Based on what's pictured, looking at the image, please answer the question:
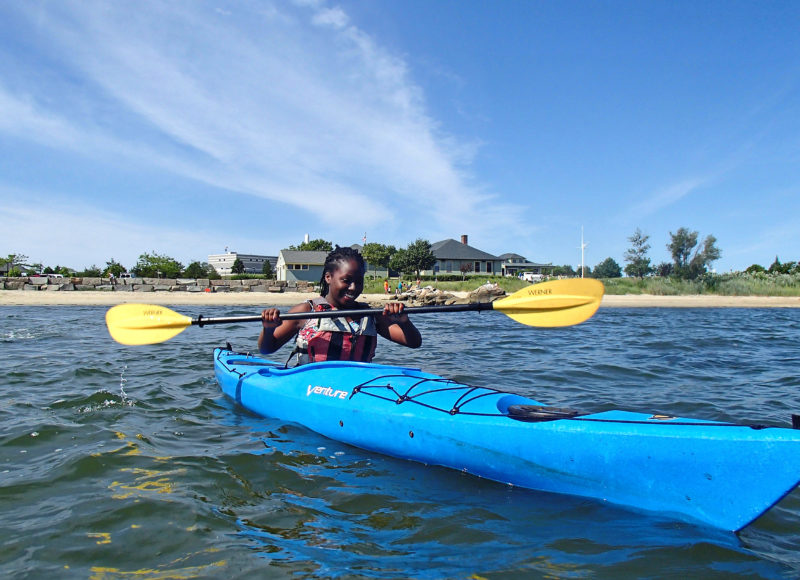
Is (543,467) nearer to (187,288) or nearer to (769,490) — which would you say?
(769,490)

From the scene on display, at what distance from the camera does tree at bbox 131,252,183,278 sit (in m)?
30.2

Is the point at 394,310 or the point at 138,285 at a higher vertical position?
the point at 138,285

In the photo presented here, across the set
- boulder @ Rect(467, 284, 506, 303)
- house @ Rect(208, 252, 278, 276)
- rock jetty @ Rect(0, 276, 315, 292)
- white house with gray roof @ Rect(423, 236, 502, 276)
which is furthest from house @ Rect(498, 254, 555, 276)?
boulder @ Rect(467, 284, 506, 303)

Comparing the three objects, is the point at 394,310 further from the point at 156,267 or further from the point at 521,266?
the point at 521,266

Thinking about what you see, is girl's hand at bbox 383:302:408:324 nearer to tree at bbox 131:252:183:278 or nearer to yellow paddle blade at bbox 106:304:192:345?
yellow paddle blade at bbox 106:304:192:345

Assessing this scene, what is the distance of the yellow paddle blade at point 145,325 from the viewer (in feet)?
15.2

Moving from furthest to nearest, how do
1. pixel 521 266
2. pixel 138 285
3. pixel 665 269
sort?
1. pixel 521 266
2. pixel 665 269
3. pixel 138 285

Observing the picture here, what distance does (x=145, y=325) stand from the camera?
473 centimetres

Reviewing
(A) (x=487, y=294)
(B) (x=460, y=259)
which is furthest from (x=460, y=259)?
(A) (x=487, y=294)

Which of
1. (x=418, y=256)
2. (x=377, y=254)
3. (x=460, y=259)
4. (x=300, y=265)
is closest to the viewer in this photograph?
(x=418, y=256)

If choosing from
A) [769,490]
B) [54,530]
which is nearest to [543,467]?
[769,490]

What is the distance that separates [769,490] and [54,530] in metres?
3.09

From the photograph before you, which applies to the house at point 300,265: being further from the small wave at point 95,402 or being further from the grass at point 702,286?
the small wave at point 95,402

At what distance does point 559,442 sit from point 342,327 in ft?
6.90
